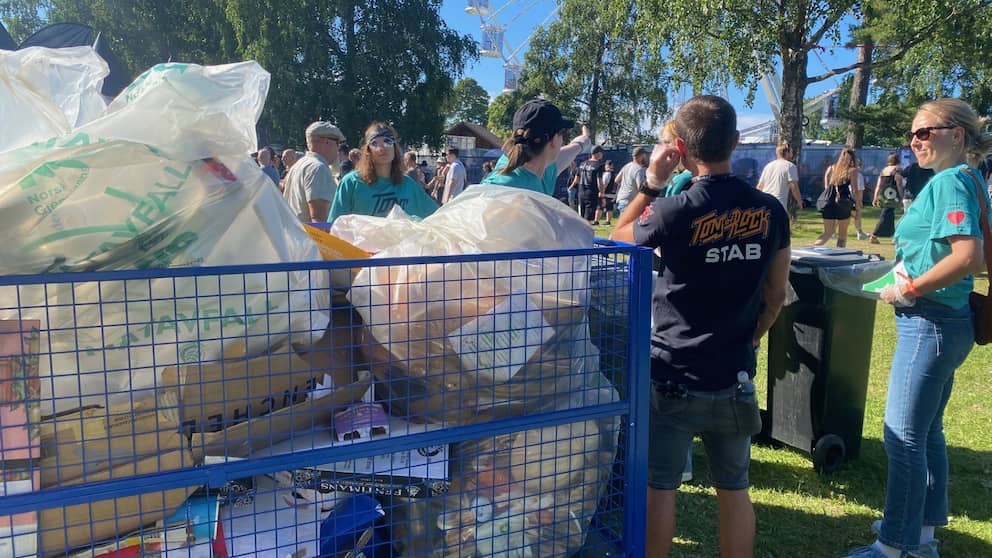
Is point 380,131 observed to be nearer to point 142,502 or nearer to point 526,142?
point 526,142

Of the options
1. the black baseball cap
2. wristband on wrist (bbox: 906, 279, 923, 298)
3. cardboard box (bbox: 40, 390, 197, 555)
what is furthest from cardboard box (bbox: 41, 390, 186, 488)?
wristband on wrist (bbox: 906, 279, 923, 298)

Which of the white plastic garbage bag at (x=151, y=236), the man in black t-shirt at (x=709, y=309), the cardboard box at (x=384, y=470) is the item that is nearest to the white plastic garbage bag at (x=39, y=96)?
the white plastic garbage bag at (x=151, y=236)

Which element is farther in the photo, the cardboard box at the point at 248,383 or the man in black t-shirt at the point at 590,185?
the man in black t-shirt at the point at 590,185

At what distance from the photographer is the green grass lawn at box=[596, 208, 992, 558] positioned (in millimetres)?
3143

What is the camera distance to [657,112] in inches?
1665

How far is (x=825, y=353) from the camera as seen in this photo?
360cm

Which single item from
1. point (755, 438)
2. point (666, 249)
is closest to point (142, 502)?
point (666, 249)

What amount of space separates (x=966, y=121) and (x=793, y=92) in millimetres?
14029

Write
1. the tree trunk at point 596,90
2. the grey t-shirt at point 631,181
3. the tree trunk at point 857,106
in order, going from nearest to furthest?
the grey t-shirt at point 631,181
the tree trunk at point 857,106
the tree trunk at point 596,90

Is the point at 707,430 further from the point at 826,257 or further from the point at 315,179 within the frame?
the point at 315,179

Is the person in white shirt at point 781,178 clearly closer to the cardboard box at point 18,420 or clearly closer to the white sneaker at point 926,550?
the white sneaker at point 926,550

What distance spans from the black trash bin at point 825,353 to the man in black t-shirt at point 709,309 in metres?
→ 1.32

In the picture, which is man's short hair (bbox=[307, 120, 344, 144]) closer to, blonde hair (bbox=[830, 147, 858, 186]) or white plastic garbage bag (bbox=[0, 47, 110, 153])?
white plastic garbage bag (bbox=[0, 47, 110, 153])

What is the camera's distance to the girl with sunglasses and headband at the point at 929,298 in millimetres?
2486
